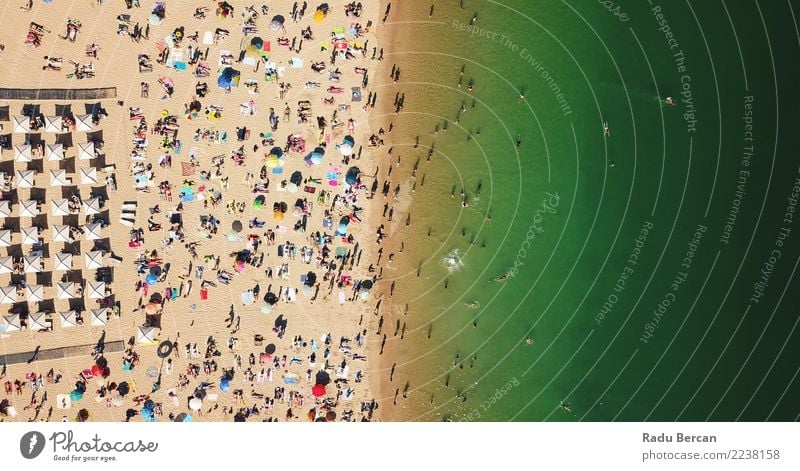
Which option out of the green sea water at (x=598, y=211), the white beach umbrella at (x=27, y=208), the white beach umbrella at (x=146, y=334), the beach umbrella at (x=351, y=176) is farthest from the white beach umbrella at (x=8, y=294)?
the green sea water at (x=598, y=211)

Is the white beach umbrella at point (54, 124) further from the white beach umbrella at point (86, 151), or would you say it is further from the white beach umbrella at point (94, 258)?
the white beach umbrella at point (94, 258)

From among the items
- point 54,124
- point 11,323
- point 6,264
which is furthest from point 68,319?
point 54,124

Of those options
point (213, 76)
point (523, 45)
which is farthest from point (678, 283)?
point (213, 76)

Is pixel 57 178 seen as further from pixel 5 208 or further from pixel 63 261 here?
pixel 63 261

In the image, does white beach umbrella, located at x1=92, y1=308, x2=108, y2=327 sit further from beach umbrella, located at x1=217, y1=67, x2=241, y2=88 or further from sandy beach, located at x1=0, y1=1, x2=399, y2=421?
beach umbrella, located at x1=217, y1=67, x2=241, y2=88

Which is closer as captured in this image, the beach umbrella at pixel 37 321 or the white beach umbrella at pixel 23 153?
the white beach umbrella at pixel 23 153

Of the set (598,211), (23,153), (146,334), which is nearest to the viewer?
(23,153)

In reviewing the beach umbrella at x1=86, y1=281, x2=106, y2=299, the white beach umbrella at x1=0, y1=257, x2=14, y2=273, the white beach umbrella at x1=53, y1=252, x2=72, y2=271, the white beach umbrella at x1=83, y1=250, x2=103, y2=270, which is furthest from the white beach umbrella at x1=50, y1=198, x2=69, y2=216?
the beach umbrella at x1=86, y1=281, x2=106, y2=299

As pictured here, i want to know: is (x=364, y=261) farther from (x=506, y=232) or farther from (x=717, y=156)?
(x=717, y=156)
